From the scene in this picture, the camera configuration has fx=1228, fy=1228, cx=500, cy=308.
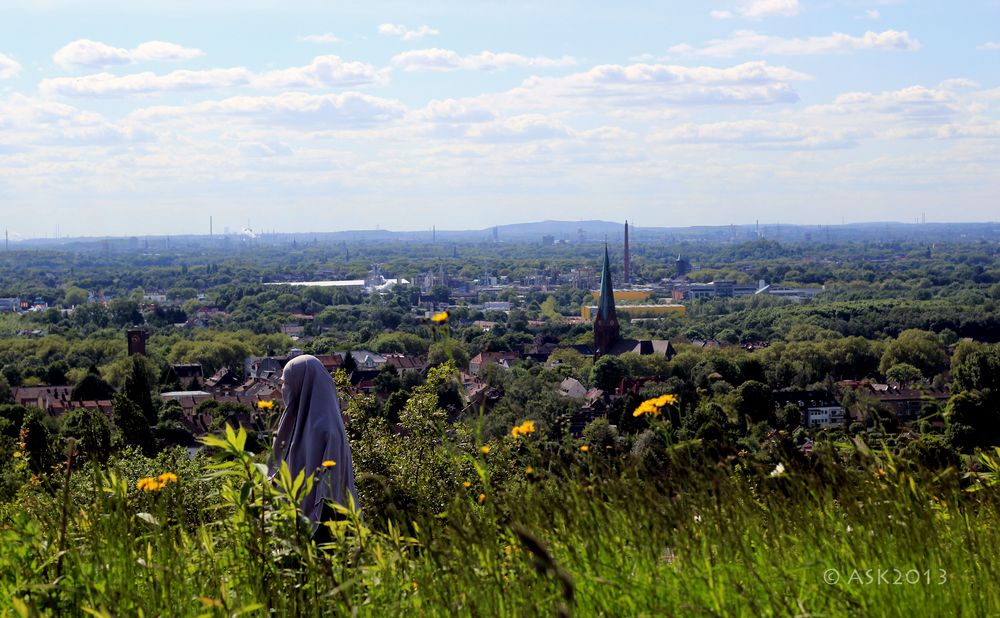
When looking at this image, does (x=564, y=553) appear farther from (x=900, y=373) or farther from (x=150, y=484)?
(x=900, y=373)

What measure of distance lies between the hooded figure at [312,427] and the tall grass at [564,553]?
1136 millimetres

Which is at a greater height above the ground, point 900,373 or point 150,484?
point 150,484

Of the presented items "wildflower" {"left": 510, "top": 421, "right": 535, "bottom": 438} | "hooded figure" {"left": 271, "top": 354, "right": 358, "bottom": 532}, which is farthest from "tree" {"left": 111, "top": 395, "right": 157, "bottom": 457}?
"wildflower" {"left": 510, "top": 421, "right": 535, "bottom": 438}

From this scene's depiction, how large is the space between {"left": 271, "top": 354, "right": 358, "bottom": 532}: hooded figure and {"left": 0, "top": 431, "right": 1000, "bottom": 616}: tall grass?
1136 millimetres

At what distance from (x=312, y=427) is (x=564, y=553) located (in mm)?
1673

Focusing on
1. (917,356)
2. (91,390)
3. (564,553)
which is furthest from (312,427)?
(917,356)

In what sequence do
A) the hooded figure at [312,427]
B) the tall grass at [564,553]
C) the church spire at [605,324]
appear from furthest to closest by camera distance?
the church spire at [605,324], the hooded figure at [312,427], the tall grass at [564,553]

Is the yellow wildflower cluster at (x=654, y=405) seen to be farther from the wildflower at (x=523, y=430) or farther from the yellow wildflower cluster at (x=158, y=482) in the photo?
the yellow wildflower cluster at (x=158, y=482)

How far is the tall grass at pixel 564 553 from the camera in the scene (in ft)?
7.91

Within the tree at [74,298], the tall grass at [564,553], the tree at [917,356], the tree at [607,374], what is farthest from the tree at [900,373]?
the tree at [74,298]

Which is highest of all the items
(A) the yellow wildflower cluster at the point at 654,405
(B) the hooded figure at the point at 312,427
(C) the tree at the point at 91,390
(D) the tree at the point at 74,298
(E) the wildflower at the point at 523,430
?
(A) the yellow wildflower cluster at the point at 654,405

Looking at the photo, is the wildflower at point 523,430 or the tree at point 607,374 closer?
the wildflower at point 523,430

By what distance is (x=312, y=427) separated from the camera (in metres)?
4.23

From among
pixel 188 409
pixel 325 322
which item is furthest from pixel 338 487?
pixel 325 322
